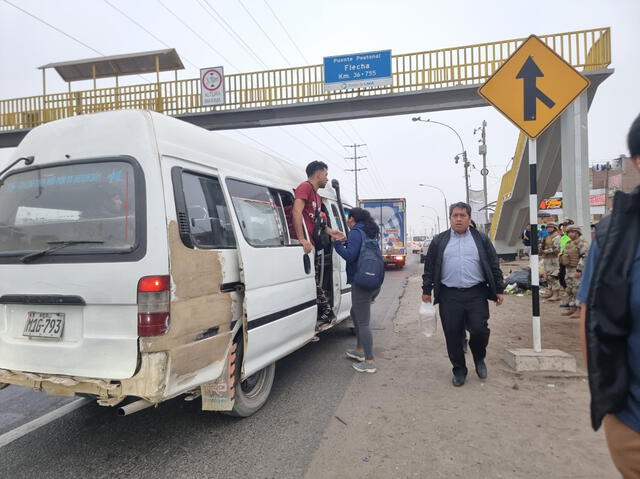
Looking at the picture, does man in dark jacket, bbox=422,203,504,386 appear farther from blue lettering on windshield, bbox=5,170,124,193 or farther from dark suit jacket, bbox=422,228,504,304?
blue lettering on windshield, bbox=5,170,124,193

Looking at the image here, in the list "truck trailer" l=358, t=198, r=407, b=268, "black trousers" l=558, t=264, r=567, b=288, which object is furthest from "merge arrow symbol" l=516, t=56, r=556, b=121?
"truck trailer" l=358, t=198, r=407, b=268

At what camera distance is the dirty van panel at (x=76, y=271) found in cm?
261

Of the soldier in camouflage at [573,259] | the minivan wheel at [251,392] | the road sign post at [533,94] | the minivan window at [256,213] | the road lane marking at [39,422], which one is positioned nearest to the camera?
the road lane marking at [39,422]

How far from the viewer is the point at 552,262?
401 inches

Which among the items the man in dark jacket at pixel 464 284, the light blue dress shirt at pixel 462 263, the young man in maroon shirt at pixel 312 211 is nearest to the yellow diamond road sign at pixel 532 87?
the man in dark jacket at pixel 464 284

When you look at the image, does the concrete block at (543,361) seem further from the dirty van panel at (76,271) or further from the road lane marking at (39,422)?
the road lane marking at (39,422)

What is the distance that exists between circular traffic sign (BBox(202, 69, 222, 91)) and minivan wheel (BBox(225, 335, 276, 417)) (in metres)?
12.0

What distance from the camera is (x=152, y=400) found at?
256 centimetres

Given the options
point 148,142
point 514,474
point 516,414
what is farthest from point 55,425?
point 516,414

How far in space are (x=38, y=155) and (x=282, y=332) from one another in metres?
2.34

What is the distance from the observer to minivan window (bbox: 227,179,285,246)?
3543 millimetres

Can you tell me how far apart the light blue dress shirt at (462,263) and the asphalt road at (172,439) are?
153cm

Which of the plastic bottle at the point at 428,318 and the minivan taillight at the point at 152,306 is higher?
the minivan taillight at the point at 152,306

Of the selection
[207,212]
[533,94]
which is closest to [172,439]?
[207,212]
